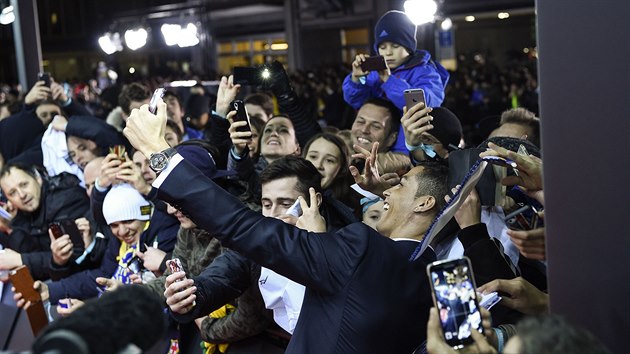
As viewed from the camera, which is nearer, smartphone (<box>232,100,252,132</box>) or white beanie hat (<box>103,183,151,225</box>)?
smartphone (<box>232,100,252,132</box>)

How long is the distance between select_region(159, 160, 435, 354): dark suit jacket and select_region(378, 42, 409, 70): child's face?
2.73 metres

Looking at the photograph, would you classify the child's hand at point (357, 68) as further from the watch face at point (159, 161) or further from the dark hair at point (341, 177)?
the watch face at point (159, 161)

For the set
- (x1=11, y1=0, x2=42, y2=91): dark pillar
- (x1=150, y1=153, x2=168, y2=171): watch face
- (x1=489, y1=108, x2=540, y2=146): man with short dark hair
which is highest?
(x1=11, y1=0, x2=42, y2=91): dark pillar

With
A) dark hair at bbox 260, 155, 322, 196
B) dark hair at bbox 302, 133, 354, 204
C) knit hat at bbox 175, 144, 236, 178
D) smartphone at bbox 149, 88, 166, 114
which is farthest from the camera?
dark hair at bbox 302, 133, 354, 204

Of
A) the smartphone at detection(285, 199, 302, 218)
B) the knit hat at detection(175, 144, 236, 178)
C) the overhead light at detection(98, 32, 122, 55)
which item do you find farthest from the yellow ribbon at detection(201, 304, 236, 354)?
the overhead light at detection(98, 32, 122, 55)

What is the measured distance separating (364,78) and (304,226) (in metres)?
2.42

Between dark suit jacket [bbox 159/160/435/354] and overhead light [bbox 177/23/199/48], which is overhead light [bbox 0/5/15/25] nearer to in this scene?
overhead light [bbox 177/23/199/48]

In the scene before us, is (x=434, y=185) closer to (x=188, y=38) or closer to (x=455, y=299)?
(x=455, y=299)

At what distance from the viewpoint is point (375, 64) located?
15.2 feet

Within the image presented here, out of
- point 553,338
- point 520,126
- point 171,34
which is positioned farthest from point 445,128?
point 171,34

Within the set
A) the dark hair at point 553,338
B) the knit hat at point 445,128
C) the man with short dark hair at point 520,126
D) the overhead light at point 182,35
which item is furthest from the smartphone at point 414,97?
the overhead light at point 182,35

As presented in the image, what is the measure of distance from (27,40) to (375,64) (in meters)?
4.68

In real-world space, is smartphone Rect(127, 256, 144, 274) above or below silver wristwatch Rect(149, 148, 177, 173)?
below

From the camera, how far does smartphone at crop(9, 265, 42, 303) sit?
432 cm
